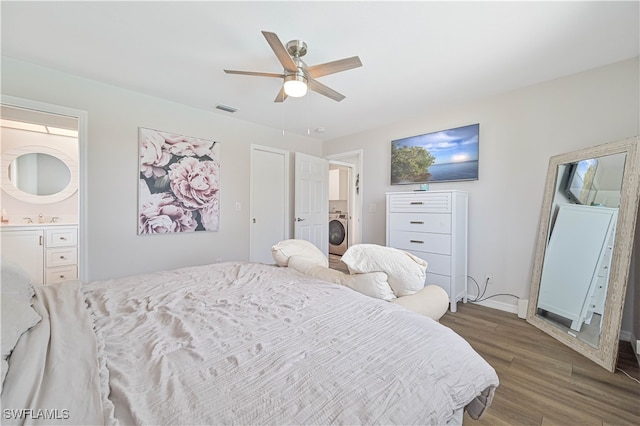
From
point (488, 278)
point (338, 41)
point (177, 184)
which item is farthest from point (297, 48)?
point (488, 278)

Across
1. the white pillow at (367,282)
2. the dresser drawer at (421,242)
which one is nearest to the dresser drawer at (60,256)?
the white pillow at (367,282)

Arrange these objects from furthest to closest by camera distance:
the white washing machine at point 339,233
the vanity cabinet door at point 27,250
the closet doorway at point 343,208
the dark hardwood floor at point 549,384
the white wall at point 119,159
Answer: the white washing machine at point 339,233 → the closet doorway at point 343,208 → the vanity cabinet door at point 27,250 → the white wall at point 119,159 → the dark hardwood floor at point 549,384

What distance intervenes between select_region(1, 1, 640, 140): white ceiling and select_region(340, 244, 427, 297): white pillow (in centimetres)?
156

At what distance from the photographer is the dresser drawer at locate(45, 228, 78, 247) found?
122 inches

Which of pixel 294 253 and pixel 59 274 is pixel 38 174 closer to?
pixel 59 274

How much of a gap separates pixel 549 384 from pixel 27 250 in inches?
202

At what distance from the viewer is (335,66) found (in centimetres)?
179

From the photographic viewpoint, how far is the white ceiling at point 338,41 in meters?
1.62

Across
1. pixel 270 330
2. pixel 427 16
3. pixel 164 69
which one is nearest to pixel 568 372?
pixel 270 330

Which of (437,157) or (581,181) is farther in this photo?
(437,157)

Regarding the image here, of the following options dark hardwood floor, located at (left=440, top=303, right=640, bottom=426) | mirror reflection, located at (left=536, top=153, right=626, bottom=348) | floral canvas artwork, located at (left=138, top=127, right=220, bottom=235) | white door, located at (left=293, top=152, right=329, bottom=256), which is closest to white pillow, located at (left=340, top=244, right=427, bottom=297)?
dark hardwood floor, located at (left=440, top=303, right=640, bottom=426)

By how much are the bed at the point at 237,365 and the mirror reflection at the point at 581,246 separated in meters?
1.82

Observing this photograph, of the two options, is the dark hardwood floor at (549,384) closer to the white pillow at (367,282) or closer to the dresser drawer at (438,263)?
the dresser drawer at (438,263)

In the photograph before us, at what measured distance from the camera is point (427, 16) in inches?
65.5
